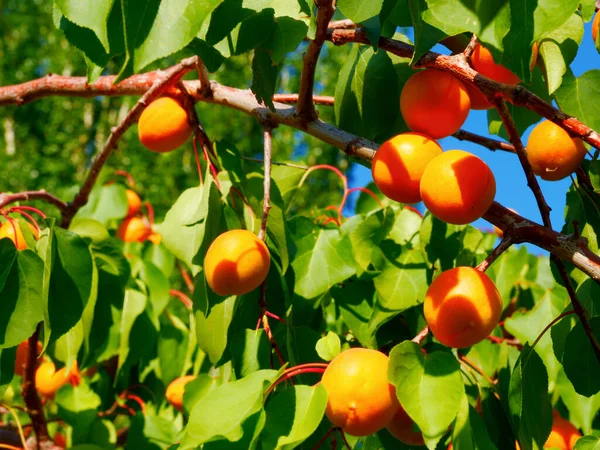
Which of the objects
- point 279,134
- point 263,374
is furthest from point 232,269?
point 279,134

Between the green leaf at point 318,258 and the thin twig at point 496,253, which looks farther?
the green leaf at point 318,258

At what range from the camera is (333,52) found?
24.5 feet

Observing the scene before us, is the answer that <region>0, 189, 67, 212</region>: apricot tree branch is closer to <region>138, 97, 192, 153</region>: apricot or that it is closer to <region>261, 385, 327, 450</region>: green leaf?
<region>138, 97, 192, 153</region>: apricot

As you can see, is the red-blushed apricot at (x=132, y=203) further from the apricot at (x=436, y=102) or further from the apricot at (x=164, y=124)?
the apricot at (x=436, y=102)

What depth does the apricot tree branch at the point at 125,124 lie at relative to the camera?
0.83 metres

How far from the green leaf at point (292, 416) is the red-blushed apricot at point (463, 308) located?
0.11 meters

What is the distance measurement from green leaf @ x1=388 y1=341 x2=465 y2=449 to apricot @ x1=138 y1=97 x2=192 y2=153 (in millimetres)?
462

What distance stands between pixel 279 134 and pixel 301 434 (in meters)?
6.89

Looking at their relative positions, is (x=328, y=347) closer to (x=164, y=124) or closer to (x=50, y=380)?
(x=164, y=124)

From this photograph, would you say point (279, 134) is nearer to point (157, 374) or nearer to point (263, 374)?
point (157, 374)

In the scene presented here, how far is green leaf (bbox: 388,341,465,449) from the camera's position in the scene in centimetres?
47

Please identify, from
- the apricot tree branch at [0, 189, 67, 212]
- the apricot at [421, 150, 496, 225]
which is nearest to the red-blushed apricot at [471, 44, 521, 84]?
the apricot at [421, 150, 496, 225]

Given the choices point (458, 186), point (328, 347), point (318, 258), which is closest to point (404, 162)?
point (458, 186)

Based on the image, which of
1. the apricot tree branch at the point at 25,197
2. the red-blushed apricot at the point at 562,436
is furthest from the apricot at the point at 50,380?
the red-blushed apricot at the point at 562,436
